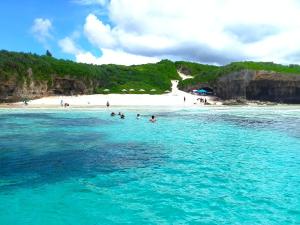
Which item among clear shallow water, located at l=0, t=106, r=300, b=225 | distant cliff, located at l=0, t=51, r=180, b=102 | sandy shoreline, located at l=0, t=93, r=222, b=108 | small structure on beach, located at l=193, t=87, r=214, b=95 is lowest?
clear shallow water, located at l=0, t=106, r=300, b=225

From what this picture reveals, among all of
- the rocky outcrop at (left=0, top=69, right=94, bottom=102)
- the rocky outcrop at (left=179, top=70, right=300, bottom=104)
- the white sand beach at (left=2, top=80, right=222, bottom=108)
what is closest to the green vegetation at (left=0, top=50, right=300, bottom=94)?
the rocky outcrop at (left=0, top=69, right=94, bottom=102)

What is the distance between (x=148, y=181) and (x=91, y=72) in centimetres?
8482

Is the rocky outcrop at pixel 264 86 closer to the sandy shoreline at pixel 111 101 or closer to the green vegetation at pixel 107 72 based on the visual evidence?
the green vegetation at pixel 107 72

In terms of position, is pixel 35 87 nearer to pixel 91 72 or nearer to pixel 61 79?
pixel 61 79

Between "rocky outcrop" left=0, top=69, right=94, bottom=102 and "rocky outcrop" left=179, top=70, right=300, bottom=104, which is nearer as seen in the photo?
"rocky outcrop" left=0, top=69, right=94, bottom=102

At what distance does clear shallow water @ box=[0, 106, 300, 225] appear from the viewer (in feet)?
41.9

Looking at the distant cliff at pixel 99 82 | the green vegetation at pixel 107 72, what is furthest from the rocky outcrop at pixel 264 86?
the green vegetation at pixel 107 72

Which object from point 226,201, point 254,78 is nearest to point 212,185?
point 226,201

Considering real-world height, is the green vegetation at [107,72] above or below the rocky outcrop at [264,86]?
above

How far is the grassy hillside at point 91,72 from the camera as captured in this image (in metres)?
81.9

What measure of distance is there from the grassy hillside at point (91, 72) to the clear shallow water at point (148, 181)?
2171 inches

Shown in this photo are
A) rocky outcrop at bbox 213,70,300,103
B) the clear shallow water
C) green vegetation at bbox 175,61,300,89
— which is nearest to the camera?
the clear shallow water

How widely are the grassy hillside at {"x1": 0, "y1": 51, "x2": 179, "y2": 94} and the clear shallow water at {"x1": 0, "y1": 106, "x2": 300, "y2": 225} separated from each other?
5514cm

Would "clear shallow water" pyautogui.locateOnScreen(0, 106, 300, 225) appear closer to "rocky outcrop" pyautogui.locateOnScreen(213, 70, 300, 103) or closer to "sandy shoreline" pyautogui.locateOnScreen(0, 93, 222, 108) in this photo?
"sandy shoreline" pyautogui.locateOnScreen(0, 93, 222, 108)
